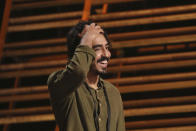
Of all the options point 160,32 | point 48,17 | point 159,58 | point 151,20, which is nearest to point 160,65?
point 159,58

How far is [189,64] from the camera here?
368 centimetres

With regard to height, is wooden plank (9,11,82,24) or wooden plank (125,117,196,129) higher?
wooden plank (9,11,82,24)

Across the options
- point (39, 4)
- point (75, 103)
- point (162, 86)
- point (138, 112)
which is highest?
point (39, 4)

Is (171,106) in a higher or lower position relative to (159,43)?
lower

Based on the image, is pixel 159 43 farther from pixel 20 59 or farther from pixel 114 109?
A: pixel 114 109

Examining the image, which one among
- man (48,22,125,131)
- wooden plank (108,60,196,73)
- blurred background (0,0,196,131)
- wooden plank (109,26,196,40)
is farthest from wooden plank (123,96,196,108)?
man (48,22,125,131)

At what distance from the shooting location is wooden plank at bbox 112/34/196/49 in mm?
3668

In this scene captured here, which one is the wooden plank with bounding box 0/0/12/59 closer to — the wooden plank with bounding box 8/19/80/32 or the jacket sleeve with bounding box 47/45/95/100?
the wooden plank with bounding box 8/19/80/32

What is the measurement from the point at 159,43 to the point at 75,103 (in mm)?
2107

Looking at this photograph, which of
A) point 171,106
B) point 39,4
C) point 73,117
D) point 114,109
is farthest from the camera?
point 39,4

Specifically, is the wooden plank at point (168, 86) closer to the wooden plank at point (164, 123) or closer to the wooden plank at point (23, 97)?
the wooden plank at point (164, 123)

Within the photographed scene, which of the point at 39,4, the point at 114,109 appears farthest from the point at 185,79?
the point at 114,109

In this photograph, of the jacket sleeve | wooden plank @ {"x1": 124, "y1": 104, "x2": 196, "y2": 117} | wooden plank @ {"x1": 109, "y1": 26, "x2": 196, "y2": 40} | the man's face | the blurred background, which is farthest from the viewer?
wooden plank @ {"x1": 109, "y1": 26, "x2": 196, "y2": 40}

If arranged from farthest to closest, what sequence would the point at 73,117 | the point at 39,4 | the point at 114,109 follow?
the point at 39,4, the point at 114,109, the point at 73,117
